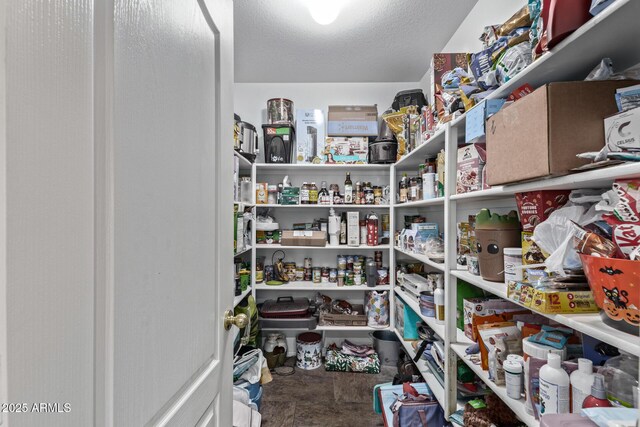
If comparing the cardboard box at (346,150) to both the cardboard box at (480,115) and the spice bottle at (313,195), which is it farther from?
the cardboard box at (480,115)

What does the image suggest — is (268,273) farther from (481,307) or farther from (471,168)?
(471,168)

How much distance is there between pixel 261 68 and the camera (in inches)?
102

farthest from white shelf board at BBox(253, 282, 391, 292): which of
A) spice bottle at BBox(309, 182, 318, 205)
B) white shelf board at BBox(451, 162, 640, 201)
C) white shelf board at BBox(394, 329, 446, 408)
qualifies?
white shelf board at BBox(451, 162, 640, 201)

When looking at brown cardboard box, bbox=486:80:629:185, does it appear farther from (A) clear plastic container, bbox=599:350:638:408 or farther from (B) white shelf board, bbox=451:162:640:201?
(A) clear plastic container, bbox=599:350:638:408

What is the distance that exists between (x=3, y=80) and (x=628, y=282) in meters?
1.03

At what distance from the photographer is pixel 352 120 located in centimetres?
271

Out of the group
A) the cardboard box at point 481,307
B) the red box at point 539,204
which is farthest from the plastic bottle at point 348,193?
the red box at point 539,204

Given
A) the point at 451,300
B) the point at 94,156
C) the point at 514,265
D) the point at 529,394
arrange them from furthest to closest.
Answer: the point at 451,300 → the point at 514,265 → the point at 529,394 → the point at 94,156

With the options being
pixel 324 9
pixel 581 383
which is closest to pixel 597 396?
pixel 581 383

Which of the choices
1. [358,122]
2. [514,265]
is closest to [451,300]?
[514,265]

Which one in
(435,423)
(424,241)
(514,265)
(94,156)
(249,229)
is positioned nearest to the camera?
(94,156)

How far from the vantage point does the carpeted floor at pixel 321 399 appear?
6.38 feet

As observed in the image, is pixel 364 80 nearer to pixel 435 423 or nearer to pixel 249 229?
pixel 249 229

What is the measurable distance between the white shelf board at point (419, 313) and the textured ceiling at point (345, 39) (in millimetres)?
1970
